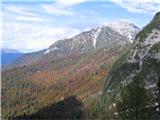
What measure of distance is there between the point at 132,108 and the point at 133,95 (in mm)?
1715

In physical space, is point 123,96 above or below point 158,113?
above

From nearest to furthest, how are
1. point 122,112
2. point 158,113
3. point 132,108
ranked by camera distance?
point 132,108 → point 122,112 → point 158,113

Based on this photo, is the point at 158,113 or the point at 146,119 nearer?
the point at 146,119

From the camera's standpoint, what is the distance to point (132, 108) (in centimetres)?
6016

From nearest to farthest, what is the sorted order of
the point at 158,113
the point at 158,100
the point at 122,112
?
the point at 122,112, the point at 158,100, the point at 158,113

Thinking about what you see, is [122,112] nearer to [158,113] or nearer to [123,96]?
[123,96]

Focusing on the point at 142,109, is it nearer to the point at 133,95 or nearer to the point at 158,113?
the point at 133,95

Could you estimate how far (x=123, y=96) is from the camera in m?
61.7

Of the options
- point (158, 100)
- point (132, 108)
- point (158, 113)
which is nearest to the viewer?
point (132, 108)

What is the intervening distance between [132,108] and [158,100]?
35.8 feet

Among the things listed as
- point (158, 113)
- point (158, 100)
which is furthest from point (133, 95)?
point (158, 113)

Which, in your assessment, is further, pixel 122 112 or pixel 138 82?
pixel 122 112

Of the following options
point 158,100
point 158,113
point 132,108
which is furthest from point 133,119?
point 158,113

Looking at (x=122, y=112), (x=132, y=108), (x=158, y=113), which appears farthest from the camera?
(x=158, y=113)
